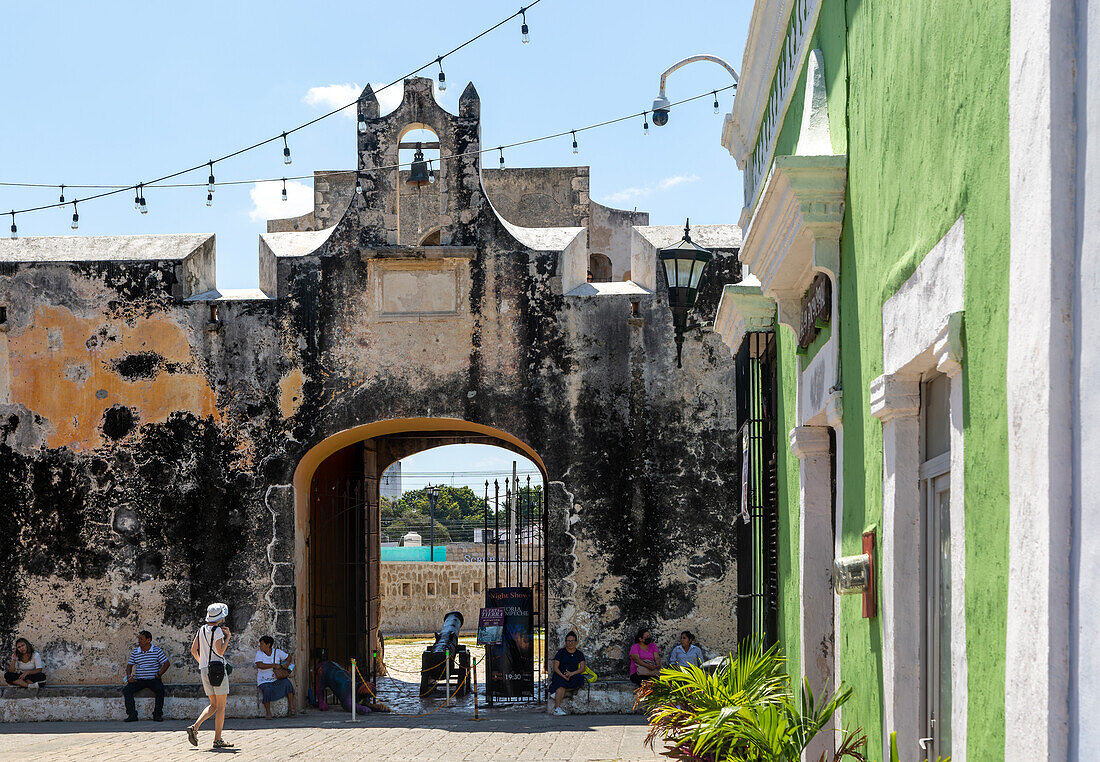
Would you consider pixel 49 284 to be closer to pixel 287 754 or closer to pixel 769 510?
pixel 287 754

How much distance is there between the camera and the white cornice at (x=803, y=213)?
17.4ft

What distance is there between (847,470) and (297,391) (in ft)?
28.6

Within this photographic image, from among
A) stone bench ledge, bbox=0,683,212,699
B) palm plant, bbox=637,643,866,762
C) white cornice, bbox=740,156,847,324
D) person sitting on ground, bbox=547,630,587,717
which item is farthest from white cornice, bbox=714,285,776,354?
stone bench ledge, bbox=0,683,212,699

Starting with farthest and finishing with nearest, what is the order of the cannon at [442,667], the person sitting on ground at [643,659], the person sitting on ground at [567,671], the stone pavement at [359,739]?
the cannon at [442,667], the person sitting on ground at [567,671], the person sitting on ground at [643,659], the stone pavement at [359,739]

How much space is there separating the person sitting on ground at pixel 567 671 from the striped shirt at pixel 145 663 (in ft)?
13.7

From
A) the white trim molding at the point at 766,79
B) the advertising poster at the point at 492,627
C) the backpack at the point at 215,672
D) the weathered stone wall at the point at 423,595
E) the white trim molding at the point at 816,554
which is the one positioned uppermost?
the white trim molding at the point at 766,79

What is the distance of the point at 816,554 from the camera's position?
265 inches

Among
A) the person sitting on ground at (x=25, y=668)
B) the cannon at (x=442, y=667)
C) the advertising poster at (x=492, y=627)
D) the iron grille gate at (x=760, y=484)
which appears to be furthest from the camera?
the cannon at (x=442, y=667)

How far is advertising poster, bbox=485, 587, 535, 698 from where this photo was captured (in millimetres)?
13906

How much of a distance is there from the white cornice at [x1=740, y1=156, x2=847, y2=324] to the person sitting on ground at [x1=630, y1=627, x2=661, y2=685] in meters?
7.19

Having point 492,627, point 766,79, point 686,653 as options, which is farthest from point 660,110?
point 492,627

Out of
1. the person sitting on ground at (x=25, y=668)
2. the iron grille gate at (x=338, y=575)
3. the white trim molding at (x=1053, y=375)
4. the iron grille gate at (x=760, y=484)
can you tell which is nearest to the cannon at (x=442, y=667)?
the iron grille gate at (x=338, y=575)

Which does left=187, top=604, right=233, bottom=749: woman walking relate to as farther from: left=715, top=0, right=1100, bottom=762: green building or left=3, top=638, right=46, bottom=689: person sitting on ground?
left=715, top=0, right=1100, bottom=762: green building

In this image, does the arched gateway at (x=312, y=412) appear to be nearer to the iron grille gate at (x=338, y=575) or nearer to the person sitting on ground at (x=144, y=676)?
the person sitting on ground at (x=144, y=676)
